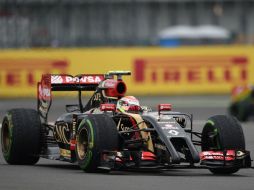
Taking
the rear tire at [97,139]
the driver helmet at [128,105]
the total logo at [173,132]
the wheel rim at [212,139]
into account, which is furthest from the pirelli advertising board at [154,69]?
the total logo at [173,132]

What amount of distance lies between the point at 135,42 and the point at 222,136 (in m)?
35.0

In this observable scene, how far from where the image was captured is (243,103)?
→ 100ft

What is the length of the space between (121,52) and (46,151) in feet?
85.7

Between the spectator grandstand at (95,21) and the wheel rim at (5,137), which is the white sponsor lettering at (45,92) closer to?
the wheel rim at (5,137)

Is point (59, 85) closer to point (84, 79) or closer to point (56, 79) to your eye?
point (56, 79)

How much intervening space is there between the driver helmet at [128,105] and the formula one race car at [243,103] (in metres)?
15.8

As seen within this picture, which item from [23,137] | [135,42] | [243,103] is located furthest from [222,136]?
[135,42]

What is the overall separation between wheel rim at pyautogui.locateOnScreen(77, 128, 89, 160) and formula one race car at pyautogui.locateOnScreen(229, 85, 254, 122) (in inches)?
656

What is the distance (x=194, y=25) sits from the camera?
5762 cm

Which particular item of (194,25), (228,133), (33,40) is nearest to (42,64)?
(33,40)

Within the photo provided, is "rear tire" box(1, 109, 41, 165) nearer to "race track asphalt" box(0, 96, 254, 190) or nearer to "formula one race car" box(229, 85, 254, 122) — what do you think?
"race track asphalt" box(0, 96, 254, 190)

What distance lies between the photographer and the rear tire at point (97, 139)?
13.4m

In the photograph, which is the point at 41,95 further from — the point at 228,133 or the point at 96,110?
the point at 228,133

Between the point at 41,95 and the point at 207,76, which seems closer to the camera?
the point at 41,95
